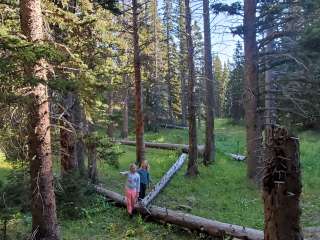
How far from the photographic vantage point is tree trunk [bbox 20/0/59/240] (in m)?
8.88

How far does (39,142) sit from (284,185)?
5675 mm

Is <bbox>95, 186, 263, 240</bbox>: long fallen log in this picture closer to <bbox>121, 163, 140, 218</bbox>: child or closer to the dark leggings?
<bbox>121, 163, 140, 218</bbox>: child

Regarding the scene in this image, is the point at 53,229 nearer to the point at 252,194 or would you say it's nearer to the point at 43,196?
the point at 43,196

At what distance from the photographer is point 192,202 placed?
1595cm

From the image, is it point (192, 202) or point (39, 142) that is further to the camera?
point (192, 202)

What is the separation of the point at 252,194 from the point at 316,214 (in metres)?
3.46

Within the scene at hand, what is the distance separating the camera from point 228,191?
704 inches

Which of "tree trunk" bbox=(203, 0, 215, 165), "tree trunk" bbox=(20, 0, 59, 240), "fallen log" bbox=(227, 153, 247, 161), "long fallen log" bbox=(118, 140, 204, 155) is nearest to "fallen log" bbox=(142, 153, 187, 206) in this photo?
"tree trunk" bbox=(203, 0, 215, 165)

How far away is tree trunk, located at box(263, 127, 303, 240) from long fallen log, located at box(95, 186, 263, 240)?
6.08m

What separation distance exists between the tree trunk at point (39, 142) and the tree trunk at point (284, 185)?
549 cm

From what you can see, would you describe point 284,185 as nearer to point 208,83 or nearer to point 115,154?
point 115,154

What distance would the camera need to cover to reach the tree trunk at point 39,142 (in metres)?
8.88

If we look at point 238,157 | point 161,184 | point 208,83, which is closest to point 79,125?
point 161,184

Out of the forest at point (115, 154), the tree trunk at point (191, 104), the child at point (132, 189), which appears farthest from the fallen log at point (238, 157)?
the child at point (132, 189)
